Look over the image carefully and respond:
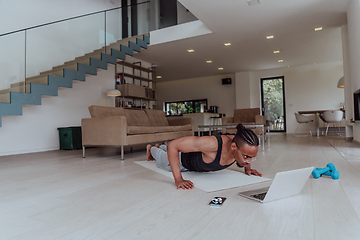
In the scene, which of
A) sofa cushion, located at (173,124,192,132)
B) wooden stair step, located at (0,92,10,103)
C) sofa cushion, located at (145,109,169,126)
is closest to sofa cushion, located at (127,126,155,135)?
sofa cushion, located at (173,124,192,132)

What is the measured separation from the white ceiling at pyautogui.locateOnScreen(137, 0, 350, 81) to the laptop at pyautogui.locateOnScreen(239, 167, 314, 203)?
12.7ft

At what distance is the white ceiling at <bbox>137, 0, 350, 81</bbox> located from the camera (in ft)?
15.2

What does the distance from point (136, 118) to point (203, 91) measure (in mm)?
7000

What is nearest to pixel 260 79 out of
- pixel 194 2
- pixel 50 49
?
pixel 194 2

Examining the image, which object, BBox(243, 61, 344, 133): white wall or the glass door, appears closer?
BBox(243, 61, 344, 133): white wall

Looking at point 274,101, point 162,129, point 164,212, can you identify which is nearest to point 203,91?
point 274,101

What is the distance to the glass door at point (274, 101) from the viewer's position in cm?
1005

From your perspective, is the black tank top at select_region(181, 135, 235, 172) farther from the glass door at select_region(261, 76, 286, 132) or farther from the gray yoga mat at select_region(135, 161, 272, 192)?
the glass door at select_region(261, 76, 286, 132)

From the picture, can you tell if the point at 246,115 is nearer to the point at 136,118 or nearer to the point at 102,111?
the point at 136,118

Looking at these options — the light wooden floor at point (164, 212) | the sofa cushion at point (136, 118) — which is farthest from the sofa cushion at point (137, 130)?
the light wooden floor at point (164, 212)

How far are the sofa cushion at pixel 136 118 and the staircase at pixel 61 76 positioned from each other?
1350 mm

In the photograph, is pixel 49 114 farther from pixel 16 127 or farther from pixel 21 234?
pixel 21 234

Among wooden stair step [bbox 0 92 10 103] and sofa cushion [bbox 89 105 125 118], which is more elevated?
wooden stair step [bbox 0 92 10 103]

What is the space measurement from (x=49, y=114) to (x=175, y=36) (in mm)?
3578
